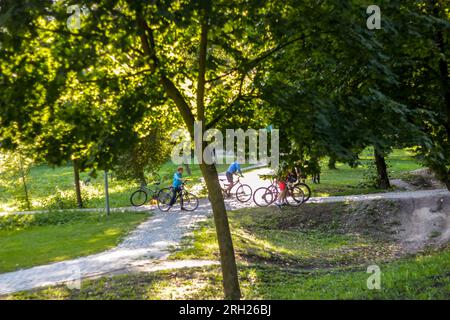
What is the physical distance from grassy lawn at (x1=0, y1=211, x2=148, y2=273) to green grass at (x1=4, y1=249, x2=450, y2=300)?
333 cm

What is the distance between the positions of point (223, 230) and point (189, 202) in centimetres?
1159

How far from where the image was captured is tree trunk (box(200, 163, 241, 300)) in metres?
7.73

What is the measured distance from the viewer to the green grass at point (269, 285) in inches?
312

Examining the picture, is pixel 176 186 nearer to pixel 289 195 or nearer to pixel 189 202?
pixel 189 202

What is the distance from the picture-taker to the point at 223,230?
305 inches

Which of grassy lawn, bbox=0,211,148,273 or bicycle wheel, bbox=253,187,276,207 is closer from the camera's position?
grassy lawn, bbox=0,211,148,273

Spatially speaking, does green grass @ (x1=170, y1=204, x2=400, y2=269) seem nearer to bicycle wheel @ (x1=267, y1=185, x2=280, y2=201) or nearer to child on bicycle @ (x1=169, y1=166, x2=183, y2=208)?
bicycle wheel @ (x1=267, y1=185, x2=280, y2=201)

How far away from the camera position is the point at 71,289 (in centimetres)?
889

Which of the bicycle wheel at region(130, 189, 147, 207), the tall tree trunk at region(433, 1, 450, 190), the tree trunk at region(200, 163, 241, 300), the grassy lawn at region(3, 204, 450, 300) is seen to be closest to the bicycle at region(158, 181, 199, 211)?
the bicycle wheel at region(130, 189, 147, 207)

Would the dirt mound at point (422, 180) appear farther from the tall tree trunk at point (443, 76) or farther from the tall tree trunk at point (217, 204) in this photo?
the tall tree trunk at point (217, 204)

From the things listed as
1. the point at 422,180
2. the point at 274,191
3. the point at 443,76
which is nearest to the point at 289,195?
the point at 274,191

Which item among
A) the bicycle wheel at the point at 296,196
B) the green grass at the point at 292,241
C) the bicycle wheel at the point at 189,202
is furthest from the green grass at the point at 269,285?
the bicycle wheel at the point at 189,202

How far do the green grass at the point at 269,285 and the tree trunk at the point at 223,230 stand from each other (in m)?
0.63
